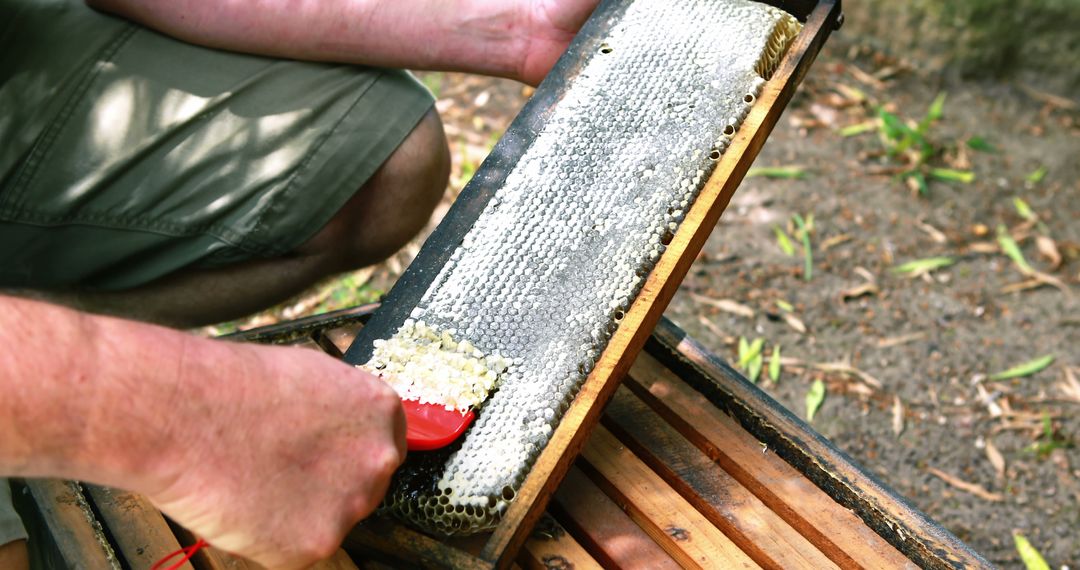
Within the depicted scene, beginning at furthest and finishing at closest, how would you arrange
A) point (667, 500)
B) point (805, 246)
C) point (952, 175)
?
point (952, 175), point (805, 246), point (667, 500)

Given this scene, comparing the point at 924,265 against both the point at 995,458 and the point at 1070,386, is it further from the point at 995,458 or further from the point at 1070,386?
the point at 995,458

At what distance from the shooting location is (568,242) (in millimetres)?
1250

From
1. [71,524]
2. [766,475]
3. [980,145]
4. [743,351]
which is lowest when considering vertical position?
[71,524]

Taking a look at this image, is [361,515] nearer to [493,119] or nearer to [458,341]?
[458,341]

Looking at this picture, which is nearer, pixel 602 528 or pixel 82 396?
pixel 82 396

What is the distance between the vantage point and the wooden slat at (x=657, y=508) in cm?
117

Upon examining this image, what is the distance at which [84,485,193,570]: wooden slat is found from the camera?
1.14 meters

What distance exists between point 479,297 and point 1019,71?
2188mm

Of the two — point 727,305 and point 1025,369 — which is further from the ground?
point 1025,369

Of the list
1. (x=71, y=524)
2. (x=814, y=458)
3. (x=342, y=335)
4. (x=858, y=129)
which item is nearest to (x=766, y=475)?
(x=814, y=458)

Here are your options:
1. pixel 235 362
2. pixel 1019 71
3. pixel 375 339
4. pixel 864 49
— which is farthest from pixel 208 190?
pixel 1019 71

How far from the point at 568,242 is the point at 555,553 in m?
0.40

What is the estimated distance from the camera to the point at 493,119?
2783 millimetres

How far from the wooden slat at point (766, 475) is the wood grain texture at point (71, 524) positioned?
0.74 meters
